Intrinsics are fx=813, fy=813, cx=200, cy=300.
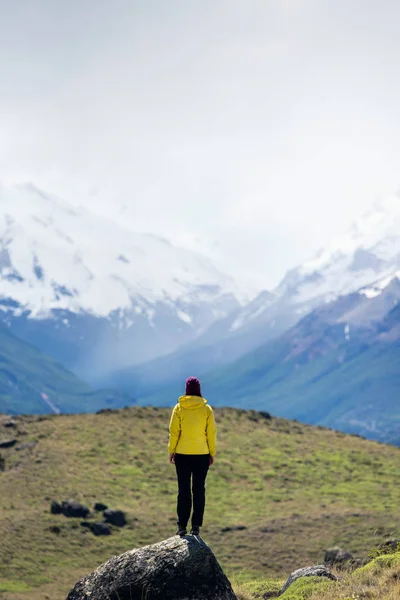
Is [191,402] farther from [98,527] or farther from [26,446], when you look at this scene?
[26,446]

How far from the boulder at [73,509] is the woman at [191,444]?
39.1 metres

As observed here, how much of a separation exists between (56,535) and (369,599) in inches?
1510

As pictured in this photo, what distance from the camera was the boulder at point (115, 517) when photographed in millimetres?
56284

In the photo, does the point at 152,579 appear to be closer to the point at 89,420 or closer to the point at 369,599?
the point at 369,599

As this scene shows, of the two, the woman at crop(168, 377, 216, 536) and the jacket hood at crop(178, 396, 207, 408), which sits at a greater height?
the jacket hood at crop(178, 396, 207, 408)

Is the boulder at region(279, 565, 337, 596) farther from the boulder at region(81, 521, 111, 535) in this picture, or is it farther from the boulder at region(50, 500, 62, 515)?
the boulder at region(50, 500, 62, 515)

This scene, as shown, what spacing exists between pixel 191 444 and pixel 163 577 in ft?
10.7

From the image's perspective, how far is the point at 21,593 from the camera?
39.2m

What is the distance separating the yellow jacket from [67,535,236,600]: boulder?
7.18ft

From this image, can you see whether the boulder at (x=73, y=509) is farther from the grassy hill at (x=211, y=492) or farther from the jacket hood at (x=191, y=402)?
the jacket hood at (x=191, y=402)

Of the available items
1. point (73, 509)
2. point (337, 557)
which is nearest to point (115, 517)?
point (73, 509)

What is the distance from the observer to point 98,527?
5450cm

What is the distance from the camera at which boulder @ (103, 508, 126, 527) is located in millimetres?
56284

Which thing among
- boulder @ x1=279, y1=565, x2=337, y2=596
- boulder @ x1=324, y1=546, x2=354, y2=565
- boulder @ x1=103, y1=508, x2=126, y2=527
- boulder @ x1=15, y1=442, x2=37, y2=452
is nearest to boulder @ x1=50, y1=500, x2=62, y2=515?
boulder @ x1=103, y1=508, x2=126, y2=527
